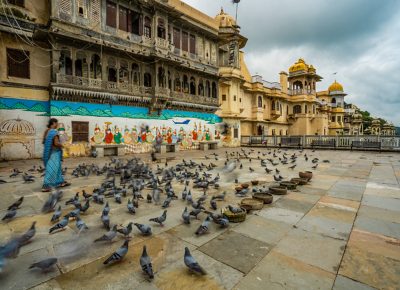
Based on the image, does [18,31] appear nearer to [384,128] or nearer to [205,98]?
[205,98]

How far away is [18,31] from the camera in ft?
43.0

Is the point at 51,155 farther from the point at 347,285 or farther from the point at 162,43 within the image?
the point at 162,43

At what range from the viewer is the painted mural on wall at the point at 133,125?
48.5ft

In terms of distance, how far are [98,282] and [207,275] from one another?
126 centimetres

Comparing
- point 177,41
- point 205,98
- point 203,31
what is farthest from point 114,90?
point 203,31

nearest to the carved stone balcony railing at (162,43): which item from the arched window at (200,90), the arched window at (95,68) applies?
the arched window at (95,68)

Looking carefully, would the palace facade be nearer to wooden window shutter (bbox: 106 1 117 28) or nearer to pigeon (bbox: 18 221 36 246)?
wooden window shutter (bbox: 106 1 117 28)

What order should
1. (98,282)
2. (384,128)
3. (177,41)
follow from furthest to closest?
(384,128), (177,41), (98,282)

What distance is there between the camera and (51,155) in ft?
20.9

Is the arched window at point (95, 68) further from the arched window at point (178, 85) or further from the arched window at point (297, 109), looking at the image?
the arched window at point (297, 109)

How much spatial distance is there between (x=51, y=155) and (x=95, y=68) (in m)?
12.0

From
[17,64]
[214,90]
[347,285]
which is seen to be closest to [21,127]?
[17,64]

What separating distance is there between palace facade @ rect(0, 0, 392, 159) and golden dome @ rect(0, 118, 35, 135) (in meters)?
0.05

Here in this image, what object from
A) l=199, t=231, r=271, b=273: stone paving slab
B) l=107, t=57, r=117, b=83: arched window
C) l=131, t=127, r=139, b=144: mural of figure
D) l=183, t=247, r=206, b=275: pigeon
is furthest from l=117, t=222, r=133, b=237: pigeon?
l=107, t=57, r=117, b=83: arched window
